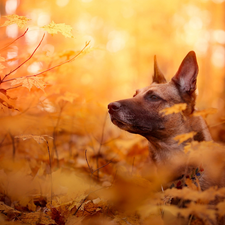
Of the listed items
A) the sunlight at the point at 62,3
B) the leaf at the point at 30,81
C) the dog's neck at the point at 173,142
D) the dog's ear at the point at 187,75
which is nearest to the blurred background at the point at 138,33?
the sunlight at the point at 62,3

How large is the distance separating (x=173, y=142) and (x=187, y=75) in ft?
3.48

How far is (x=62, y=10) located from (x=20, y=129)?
8.80 metres

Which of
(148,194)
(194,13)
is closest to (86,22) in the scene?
(194,13)

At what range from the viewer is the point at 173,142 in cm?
312

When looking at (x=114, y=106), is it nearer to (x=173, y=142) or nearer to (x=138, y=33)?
(x=173, y=142)

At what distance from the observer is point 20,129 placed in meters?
3.24

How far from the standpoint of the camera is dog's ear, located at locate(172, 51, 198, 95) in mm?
2900

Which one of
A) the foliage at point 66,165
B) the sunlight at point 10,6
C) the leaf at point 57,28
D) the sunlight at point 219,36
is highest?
the sunlight at point 219,36

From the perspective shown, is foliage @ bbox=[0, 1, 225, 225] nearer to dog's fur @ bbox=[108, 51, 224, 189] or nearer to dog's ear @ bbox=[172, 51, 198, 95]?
dog's fur @ bbox=[108, 51, 224, 189]

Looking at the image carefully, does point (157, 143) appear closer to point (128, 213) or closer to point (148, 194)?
point (148, 194)

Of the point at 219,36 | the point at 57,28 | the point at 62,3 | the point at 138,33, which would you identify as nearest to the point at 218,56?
the point at 219,36

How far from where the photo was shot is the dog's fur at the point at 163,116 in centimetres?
289

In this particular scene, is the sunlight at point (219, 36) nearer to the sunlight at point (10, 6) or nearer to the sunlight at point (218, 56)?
the sunlight at point (218, 56)

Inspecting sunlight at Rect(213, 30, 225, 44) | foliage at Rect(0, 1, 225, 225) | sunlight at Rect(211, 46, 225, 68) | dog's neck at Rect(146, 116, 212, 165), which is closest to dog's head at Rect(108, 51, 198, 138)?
dog's neck at Rect(146, 116, 212, 165)
